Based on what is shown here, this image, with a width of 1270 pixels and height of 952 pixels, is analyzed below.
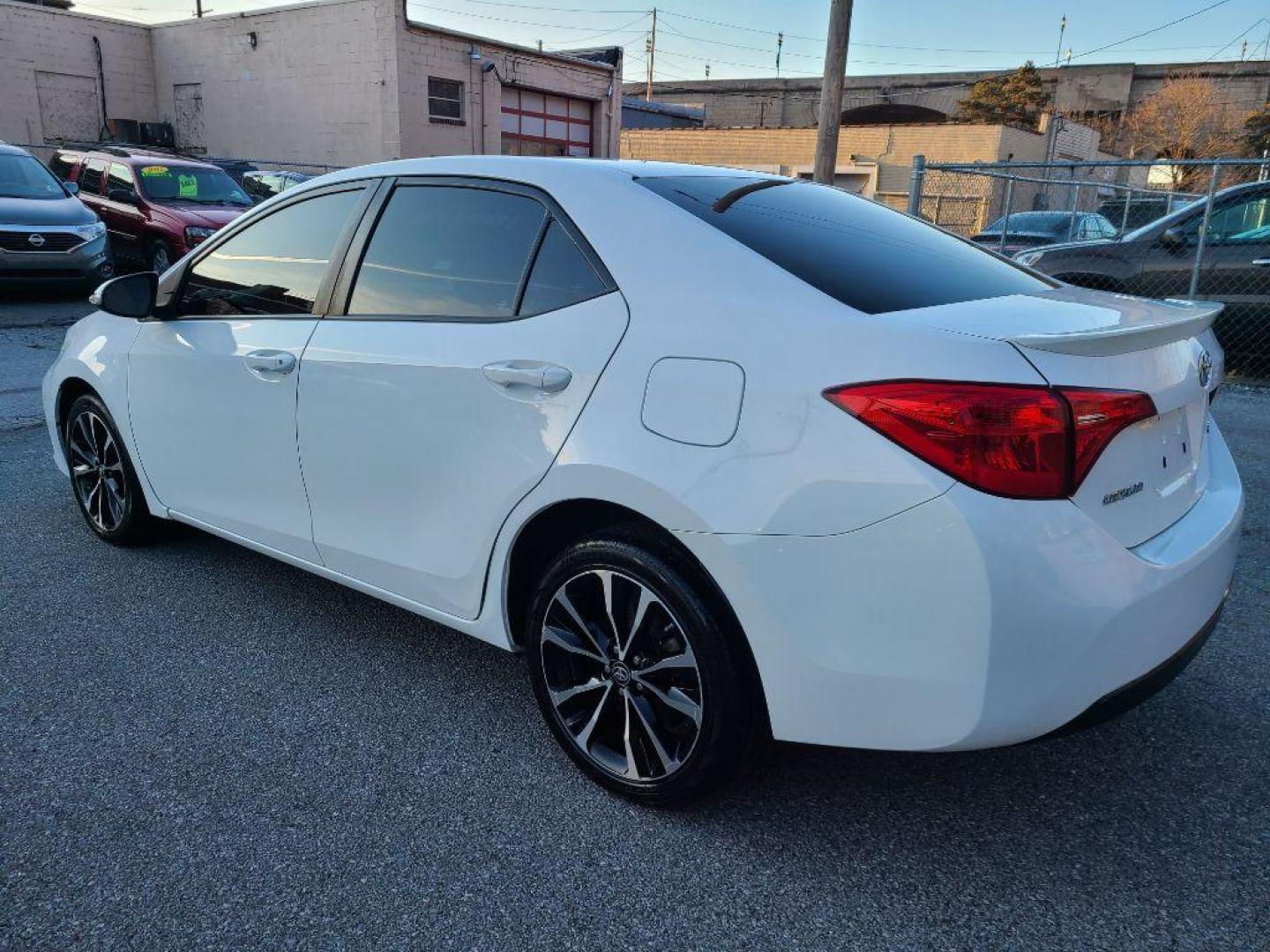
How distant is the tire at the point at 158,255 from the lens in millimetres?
12469

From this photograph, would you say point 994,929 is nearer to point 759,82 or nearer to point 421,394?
point 421,394

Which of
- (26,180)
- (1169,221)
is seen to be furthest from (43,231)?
(1169,221)

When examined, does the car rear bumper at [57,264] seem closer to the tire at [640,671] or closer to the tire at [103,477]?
the tire at [103,477]

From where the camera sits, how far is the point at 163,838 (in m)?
2.29

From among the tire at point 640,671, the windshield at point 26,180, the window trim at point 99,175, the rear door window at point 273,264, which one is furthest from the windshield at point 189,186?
the tire at point 640,671

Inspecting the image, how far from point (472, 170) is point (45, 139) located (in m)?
29.4

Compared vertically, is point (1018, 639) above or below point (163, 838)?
above

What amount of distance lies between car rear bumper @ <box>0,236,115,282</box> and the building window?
15.3 meters

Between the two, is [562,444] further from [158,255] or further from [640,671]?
[158,255]

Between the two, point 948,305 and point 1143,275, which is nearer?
point 948,305

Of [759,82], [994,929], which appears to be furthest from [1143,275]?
[759,82]

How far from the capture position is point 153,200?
41.8 feet

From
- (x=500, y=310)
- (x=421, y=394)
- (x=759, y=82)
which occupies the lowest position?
(x=421, y=394)

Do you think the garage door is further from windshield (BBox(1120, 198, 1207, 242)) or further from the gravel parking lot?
the gravel parking lot
